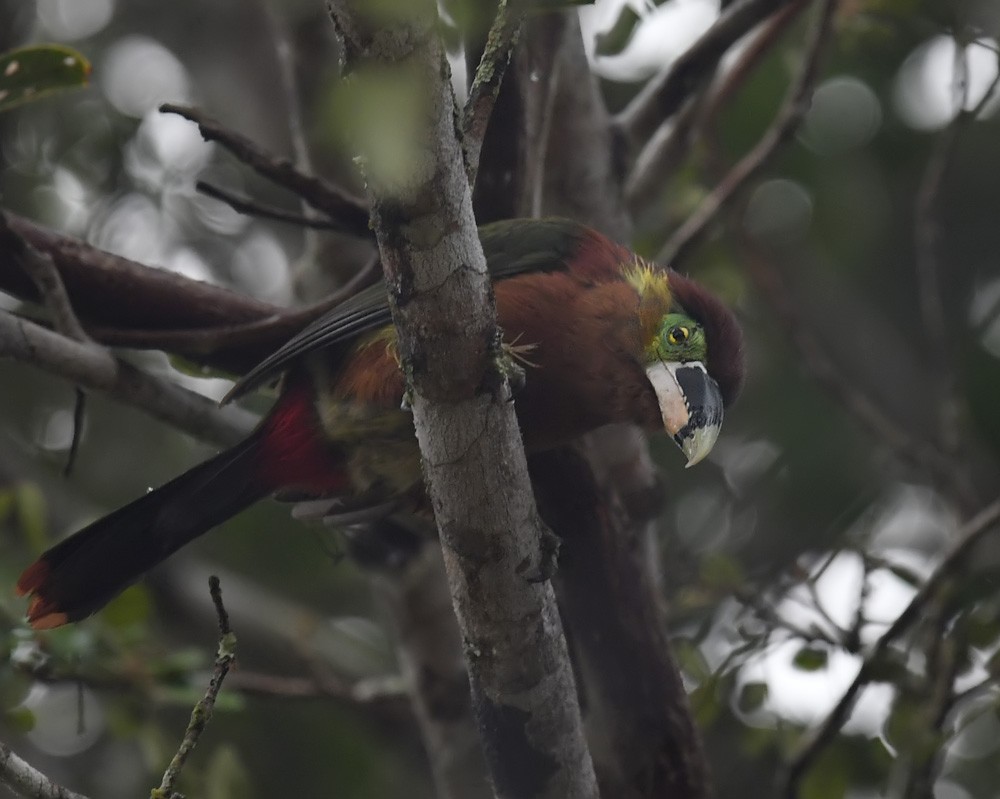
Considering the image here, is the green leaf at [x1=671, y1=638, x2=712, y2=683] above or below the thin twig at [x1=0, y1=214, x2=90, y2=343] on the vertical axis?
below

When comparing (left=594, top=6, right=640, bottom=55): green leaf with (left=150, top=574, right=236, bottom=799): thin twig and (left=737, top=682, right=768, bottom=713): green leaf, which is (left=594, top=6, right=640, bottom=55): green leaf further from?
(left=150, top=574, right=236, bottom=799): thin twig

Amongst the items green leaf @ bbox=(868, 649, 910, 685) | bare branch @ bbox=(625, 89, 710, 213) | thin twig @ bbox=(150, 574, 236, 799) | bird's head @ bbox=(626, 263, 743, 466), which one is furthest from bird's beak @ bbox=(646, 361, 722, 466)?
bare branch @ bbox=(625, 89, 710, 213)

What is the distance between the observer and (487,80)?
190 cm

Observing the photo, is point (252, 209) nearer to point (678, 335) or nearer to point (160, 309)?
point (160, 309)

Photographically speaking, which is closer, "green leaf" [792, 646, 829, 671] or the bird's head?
the bird's head

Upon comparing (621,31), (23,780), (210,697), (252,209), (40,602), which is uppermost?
(621,31)

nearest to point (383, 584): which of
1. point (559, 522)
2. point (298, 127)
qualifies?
point (559, 522)

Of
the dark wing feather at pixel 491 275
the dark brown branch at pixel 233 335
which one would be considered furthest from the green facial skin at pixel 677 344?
the dark brown branch at pixel 233 335

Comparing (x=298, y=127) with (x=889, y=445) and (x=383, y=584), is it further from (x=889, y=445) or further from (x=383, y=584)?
(x=889, y=445)

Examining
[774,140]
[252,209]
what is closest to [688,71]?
[774,140]

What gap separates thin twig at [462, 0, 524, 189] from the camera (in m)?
1.88

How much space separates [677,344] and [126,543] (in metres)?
1.26

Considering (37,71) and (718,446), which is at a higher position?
(718,446)

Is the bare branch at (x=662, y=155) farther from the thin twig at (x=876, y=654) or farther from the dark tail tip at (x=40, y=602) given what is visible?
the dark tail tip at (x=40, y=602)
